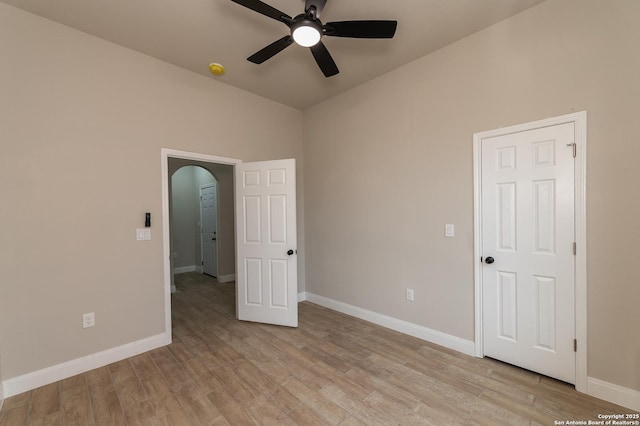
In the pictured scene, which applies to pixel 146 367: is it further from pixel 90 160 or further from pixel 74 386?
pixel 90 160

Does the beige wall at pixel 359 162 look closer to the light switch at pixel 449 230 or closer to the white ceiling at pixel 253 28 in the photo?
the light switch at pixel 449 230

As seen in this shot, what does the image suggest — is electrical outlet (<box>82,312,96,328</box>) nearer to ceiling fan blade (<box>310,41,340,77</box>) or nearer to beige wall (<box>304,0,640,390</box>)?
beige wall (<box>304,0,640,390</box>)

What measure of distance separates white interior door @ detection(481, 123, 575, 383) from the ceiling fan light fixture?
71.9 inches

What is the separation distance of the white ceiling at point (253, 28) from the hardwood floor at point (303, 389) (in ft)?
10.3

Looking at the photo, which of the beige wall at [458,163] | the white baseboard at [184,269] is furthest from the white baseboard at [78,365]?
the white baseboard at [184,269]

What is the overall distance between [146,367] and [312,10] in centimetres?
335

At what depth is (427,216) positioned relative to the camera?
111 inches

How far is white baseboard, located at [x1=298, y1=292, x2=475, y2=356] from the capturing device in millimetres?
2607

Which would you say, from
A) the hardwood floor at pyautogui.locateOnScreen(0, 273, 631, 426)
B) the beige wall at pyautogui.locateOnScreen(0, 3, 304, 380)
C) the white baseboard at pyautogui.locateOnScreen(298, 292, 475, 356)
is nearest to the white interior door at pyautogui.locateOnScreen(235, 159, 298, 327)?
the hardwood floor at pyautogui.locateOnScreen(0, 273, 631, 426)

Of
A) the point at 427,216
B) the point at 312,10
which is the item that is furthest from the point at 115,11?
the point at 427,216

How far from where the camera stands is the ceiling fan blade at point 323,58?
2.01 metres

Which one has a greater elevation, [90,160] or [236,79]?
[236,79]

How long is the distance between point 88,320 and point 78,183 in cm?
129

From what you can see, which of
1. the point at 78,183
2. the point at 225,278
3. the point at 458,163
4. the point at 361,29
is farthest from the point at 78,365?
the point at 458,163
